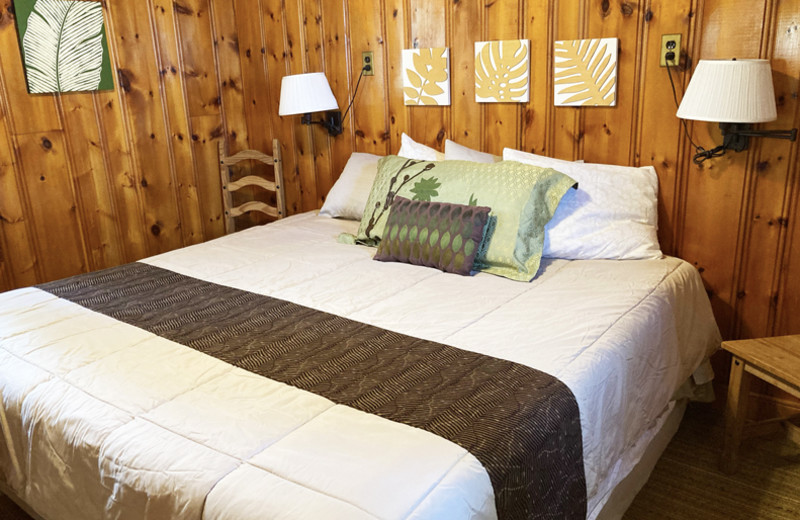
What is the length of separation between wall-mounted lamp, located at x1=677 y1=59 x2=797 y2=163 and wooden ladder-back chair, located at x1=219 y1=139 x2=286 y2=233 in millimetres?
2099

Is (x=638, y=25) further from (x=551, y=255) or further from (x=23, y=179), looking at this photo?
(x=23, y=179)

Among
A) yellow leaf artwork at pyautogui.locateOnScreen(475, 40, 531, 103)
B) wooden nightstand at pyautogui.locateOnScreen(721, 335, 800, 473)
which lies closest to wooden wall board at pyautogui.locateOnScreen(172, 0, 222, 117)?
yellow leaf artwork at pyautogui.locateOnScreen(475, 40, 531, 103)

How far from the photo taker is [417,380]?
1517 mm

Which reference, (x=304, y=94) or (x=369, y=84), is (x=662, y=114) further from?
(x=304, y=94)

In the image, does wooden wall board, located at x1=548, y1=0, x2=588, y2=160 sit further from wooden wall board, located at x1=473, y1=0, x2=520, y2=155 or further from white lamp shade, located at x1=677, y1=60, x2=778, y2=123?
white lamp shade, located at x1=677, y1=60, x2=778, y2=123

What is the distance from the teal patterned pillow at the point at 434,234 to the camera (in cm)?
221

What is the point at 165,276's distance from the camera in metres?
2.43

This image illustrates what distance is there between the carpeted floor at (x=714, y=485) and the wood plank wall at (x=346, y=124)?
17.1 inches

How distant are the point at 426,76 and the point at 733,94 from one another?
1368 millimetres

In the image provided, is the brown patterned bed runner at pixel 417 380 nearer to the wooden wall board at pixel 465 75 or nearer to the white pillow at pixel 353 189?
the white pillow at pixel 353 189

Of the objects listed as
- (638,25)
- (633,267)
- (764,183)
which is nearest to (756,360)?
(633,267)

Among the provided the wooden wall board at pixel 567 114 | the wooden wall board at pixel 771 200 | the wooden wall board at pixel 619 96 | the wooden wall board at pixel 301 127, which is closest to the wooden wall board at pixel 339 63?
the wooden wall board at pixel 301 127

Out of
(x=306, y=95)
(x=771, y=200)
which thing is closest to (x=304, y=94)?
(x=306, y=95)

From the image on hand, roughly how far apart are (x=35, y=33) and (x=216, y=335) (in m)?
1.90
